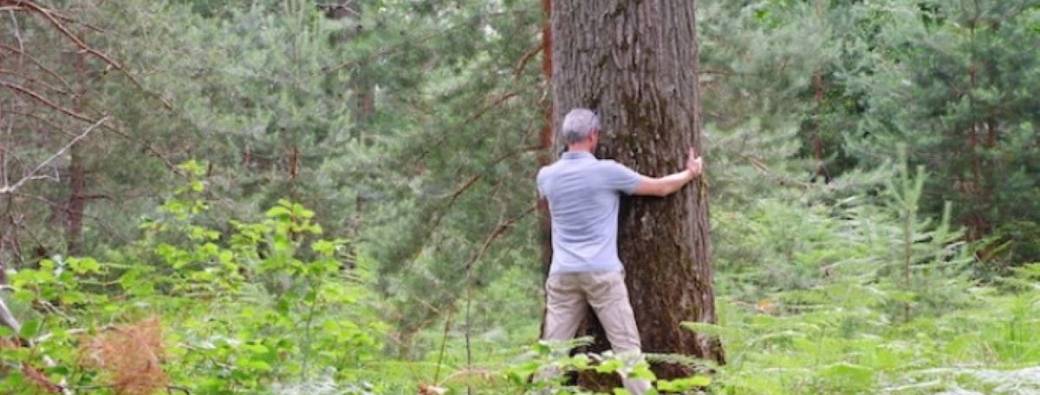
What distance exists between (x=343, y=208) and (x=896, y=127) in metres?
7.52

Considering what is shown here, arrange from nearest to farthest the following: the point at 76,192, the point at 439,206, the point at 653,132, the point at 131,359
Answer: the point at 131,359, the point at 653,132, the point at 439,206, the point at 76,192

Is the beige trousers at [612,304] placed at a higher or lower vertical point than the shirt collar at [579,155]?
lower

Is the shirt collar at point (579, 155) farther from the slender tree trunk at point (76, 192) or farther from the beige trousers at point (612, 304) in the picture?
the slender tree trunk at point (76, 192)

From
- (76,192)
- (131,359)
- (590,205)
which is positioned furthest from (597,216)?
(76,192)

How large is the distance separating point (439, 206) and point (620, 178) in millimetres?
4100

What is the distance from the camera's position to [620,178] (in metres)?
5.74

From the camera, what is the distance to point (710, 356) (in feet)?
19.7

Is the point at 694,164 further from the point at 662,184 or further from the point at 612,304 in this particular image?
the point at 612,304

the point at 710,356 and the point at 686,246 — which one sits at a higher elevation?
the point at 686,246

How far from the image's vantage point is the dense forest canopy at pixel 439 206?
4195 mm

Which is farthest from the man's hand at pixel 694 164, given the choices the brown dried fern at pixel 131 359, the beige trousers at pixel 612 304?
the brown dried fern at pixel 131 359

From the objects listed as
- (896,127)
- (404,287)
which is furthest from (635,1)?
(896,127)

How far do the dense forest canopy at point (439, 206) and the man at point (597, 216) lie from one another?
0.16 metres

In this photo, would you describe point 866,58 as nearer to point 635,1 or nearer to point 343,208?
point 343,208
